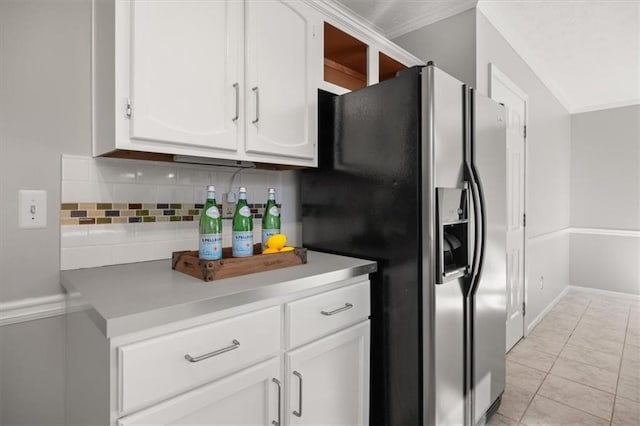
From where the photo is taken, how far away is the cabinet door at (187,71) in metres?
1.14

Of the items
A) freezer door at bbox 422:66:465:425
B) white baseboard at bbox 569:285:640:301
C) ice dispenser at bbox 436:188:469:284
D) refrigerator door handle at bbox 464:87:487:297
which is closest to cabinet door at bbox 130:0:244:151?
freezer door at bbox 422:66:465:425

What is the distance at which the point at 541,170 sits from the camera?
3.60 metres

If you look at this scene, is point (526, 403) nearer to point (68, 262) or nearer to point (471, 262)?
point (471, 262)

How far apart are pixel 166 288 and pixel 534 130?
11.7 feet

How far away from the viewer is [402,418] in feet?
4.79

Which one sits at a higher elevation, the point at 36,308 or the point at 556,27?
the point at 556,27

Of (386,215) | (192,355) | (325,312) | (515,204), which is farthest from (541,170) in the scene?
(192,355)

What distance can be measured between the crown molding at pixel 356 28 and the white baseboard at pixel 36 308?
1.63 m

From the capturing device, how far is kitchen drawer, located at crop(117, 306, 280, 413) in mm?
828

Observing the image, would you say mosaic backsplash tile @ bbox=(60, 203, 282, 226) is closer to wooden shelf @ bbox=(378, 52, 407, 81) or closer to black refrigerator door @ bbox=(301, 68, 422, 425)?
black refrigerator door @ bbox=(301, 68, 422, 425)

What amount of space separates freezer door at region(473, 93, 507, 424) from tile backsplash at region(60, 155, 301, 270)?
1.22 m

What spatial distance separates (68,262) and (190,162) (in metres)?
0.59

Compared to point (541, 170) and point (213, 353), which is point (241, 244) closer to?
point (213, 353)

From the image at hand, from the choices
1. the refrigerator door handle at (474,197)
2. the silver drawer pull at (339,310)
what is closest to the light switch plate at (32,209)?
the silver drawer pull at (339,310)
